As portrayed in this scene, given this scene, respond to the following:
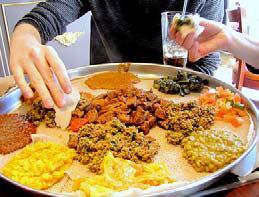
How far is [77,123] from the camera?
1.09m

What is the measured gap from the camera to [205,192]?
744 mm

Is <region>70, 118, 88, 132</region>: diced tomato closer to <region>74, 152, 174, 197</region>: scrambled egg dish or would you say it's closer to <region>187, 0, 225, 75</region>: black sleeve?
<region>74, 152, 174, 197</region>: scrambled egg dish

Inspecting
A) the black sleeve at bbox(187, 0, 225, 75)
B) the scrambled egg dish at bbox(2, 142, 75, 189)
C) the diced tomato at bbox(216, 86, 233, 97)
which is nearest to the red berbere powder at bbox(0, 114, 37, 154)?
the scrambled egg dish at bbox(2, 142, 75, 189)

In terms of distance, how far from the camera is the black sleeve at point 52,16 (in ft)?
4.08

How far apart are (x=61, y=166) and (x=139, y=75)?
617 millimetres

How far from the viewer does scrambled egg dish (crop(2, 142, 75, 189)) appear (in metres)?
0.83

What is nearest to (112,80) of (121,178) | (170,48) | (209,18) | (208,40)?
(170,48)

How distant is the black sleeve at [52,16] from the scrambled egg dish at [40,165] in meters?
0.45

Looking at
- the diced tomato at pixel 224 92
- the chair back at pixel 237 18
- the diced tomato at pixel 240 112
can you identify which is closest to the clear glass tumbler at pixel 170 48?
the diced tomato at pixel 224 92

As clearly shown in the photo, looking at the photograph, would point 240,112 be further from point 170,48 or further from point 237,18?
point 237,18

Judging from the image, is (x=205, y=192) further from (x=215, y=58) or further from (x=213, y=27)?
(x=215, y=58)

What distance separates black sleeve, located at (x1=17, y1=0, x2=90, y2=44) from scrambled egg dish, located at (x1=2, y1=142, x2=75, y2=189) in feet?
1.48

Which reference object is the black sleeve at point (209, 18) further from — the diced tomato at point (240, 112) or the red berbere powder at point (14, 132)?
the red berbere powder at point (14, 132)

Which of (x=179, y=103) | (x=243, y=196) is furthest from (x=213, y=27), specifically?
(x=243, y=196)
